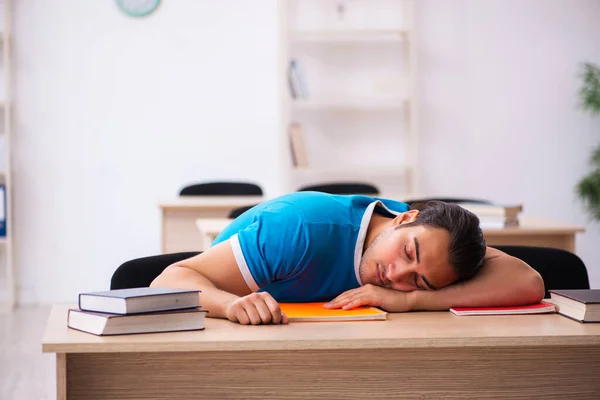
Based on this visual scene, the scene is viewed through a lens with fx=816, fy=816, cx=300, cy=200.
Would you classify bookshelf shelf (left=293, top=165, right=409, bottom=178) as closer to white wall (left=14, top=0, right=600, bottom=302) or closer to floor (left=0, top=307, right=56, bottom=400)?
white wall (left=14, top=0, right=600, bottom=302)

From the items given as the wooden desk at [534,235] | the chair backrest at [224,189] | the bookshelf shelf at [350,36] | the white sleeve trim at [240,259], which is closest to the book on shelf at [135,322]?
the white sleeve trim at [240,259]

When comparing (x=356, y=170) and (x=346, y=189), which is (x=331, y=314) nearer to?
(x=346, y=189)

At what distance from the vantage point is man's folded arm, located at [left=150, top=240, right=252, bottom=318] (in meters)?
1.56

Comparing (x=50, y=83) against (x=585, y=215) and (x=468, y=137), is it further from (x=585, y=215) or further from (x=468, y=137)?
(x=585, y=215)

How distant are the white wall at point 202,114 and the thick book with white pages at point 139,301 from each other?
14.1 feet

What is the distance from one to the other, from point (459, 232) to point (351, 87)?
4243mm

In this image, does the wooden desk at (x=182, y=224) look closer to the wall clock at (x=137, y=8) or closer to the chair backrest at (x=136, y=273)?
the wall clock at (x=137, y=8)

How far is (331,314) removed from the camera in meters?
1.53

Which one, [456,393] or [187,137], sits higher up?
[187,137]

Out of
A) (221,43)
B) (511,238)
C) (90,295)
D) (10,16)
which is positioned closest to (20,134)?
(10,16)

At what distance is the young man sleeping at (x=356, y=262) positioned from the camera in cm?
159

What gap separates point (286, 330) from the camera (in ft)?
4.53

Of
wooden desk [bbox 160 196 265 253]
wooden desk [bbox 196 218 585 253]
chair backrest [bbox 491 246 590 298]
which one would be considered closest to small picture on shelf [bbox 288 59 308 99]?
wooden desk [bbox 160 196 265 253]

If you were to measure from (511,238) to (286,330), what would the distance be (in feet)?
6.90
